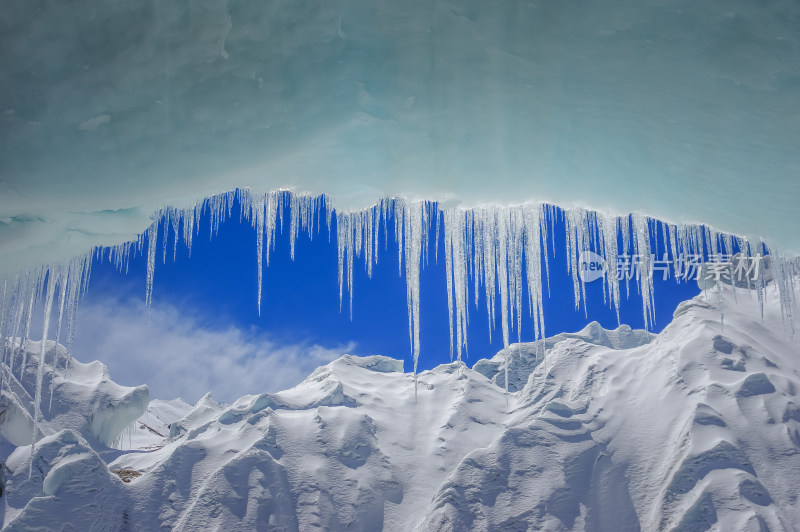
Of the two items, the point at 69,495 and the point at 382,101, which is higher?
the point at 382,101

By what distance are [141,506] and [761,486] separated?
254 ft

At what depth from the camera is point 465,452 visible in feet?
307

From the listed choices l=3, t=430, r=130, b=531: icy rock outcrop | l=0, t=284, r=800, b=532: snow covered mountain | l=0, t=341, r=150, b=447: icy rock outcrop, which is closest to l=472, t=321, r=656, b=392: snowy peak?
l=0, t=284, r=800, b=532: snow covered mountain

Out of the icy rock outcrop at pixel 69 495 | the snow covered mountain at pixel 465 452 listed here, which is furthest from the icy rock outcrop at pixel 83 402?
the icy rock outcrop at pixel 69 495

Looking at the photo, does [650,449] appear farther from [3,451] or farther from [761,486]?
[3,451]

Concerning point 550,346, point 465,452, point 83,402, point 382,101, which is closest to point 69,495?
point 83,402

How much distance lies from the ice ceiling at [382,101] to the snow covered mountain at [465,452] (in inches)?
2421

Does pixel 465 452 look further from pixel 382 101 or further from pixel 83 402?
pixel 382 101

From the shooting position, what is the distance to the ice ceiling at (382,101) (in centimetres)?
813

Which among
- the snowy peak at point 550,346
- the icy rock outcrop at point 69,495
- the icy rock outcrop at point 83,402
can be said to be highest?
the snowy peak at point 550,346

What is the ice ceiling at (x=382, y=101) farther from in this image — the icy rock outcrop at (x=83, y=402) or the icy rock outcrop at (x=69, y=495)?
the icy rock outcrop at (x=83, y=402)

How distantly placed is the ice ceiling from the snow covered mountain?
6150 cm

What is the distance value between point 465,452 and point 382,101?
90819mm

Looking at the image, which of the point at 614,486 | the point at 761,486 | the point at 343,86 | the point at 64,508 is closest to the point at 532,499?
the point at 614,486
